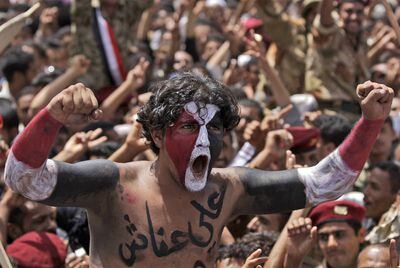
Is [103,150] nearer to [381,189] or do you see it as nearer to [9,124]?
[9,124]

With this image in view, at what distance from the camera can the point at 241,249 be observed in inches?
227

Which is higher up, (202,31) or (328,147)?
(328,147)

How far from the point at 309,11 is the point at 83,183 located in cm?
575

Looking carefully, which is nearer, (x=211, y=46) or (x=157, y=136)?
(x=157, y=136)

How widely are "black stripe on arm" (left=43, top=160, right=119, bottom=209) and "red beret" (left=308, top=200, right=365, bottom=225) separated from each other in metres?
2.21

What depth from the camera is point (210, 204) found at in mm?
4605

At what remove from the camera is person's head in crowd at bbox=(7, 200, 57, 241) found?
6.47m

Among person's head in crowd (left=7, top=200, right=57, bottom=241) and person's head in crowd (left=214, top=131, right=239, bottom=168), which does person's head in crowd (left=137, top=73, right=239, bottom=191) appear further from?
person's head in crowd (left=214, top=131, right=239, bottom=168)

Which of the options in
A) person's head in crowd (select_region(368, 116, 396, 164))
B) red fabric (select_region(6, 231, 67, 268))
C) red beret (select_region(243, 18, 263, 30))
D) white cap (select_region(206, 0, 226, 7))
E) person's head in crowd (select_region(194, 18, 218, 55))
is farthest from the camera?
person's head in crowd (select_region(194, 18, 218, 55))

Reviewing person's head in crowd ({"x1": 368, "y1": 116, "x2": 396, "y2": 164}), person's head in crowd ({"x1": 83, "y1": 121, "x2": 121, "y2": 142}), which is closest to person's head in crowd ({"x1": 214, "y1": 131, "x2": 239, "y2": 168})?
person's head in crowd ({"x1": 83, "y1": 121, "x2": 121, "y2": 142})

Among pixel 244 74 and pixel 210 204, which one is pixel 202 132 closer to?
pixel 210 204

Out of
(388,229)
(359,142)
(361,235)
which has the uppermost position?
(359,142)

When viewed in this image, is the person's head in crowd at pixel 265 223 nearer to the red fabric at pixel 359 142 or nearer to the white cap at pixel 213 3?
the red fabric at pixel 359 142

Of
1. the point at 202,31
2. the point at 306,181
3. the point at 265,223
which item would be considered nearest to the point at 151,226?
the point at 306,181
